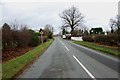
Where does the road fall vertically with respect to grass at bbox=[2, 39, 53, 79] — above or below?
below

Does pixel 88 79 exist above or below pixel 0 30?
below

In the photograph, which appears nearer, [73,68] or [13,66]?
[73,68]

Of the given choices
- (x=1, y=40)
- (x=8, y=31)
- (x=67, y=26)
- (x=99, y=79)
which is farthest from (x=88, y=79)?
(x=67, y=26)

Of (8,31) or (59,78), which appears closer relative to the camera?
(59,78)

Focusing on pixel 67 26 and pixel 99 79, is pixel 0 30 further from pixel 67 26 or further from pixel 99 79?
pixel 67 26

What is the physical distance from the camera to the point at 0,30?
21250 mm

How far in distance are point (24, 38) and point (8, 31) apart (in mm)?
7911

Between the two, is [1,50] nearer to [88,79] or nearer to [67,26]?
[88,79]

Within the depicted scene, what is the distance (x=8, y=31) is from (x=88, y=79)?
1531cm

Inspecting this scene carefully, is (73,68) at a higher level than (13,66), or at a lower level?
lower

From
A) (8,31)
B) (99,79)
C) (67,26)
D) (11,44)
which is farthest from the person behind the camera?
(67,26)

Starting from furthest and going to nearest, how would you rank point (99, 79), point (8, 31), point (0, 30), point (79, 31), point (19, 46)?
point (79, 31) → point (19, 46) → point (8, 31) → point (0, 30) → point (99, 79)

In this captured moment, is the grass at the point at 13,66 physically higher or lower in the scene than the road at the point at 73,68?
higher

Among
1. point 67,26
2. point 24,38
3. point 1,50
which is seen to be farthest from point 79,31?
point 1,50
